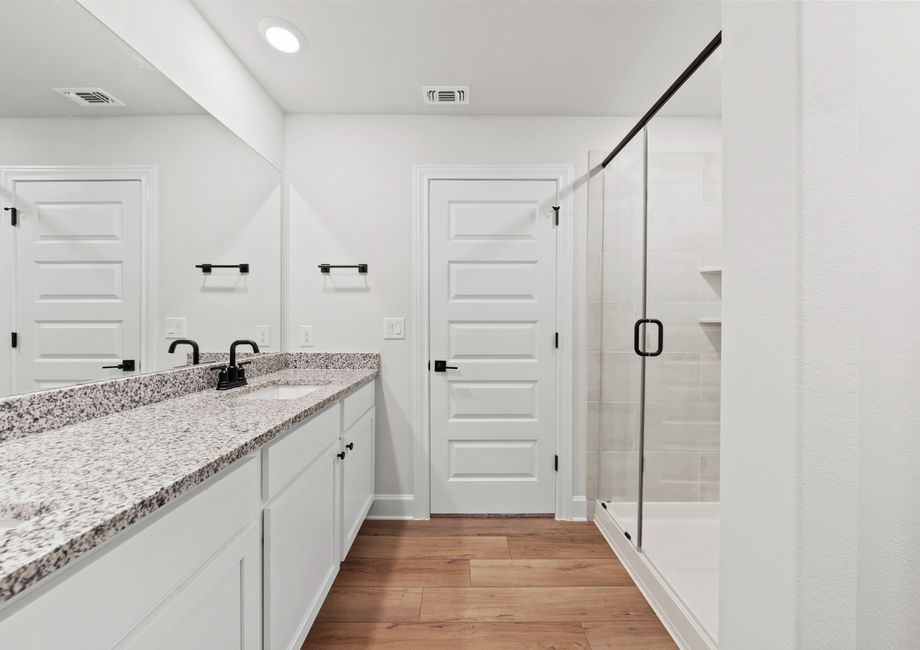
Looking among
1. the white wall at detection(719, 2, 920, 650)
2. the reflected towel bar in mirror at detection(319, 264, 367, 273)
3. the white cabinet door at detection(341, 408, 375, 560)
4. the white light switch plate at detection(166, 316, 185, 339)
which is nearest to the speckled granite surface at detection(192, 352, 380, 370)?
the white cabinet door at detection(341, 408, 375, 560)

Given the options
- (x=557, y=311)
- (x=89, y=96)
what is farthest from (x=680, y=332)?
(x=89, y=96)

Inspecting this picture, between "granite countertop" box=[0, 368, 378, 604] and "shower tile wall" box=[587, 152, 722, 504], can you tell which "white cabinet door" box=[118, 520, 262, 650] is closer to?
"granite countertop" box=[0, 368, 378, 604]

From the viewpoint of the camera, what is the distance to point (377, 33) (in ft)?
6.04

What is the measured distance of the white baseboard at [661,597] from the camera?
4.85 ft

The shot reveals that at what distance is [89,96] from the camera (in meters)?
1.27

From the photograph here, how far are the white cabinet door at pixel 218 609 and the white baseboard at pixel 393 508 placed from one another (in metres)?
1.43

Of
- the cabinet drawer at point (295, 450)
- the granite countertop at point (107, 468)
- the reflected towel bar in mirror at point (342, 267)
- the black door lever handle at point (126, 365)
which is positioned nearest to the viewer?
the granite countertop at point (107, 468)

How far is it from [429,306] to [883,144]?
6.53 ft

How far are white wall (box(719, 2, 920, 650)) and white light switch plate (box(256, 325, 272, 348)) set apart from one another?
2.15 m

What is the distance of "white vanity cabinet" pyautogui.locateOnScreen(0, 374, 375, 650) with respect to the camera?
0.56 m

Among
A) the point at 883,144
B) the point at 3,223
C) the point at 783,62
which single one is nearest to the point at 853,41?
the point at 783,62

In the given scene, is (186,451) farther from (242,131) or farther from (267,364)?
(242,131)

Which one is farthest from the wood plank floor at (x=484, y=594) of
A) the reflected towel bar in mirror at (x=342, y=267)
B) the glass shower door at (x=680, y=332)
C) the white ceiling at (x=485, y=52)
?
the white ceiling at (x=485, y=52)

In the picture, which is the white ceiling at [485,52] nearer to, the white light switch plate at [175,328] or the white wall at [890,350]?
the white wall at [890,350]
